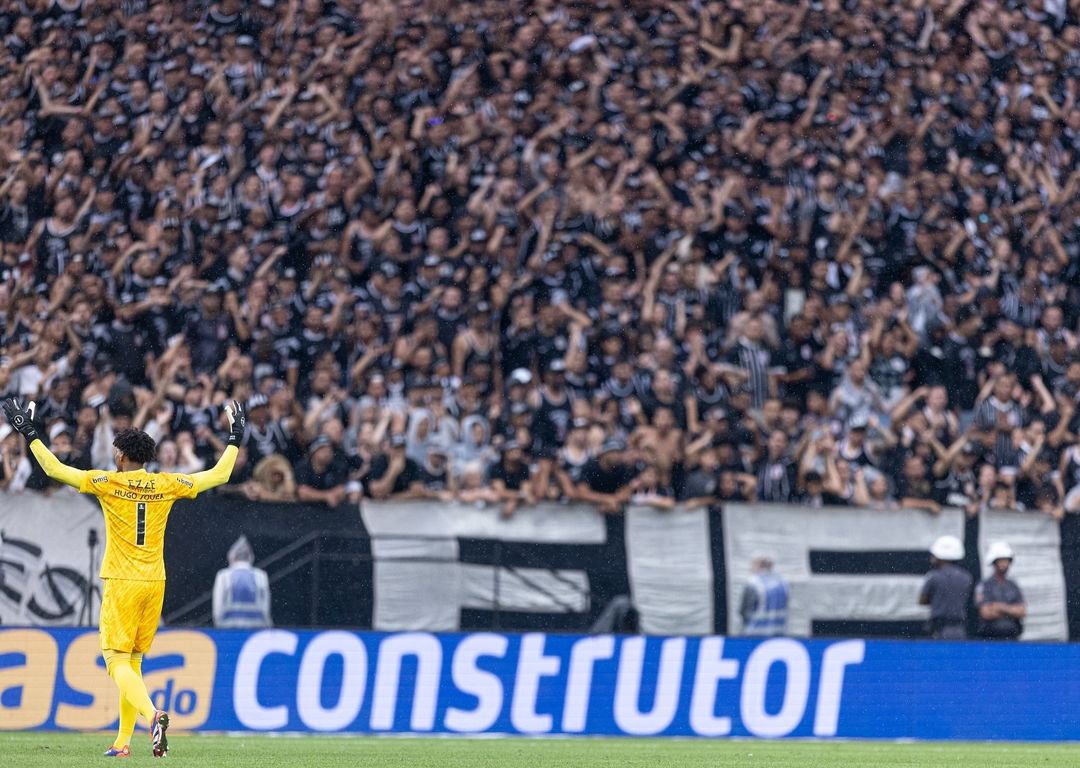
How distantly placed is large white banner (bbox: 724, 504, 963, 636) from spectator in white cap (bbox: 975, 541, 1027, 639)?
584mm

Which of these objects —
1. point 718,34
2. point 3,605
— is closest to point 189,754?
point 3,605

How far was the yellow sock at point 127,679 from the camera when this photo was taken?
10.1 m

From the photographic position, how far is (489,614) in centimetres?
1606

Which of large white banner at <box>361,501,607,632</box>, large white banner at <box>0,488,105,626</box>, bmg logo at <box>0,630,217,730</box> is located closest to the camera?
bmg logo at <box>0,630,217,730</box>

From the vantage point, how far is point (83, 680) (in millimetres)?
15086

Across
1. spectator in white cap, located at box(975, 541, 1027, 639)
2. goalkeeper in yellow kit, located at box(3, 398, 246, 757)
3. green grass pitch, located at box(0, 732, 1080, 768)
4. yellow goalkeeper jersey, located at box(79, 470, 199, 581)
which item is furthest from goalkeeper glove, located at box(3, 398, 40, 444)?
spectator in white cap, located at box(975, 541, 1027, 639)

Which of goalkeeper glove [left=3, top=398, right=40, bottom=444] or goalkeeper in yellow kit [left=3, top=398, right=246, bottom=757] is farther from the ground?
goalkeeper glove [left=3, top=398, right=40, bottom=444]

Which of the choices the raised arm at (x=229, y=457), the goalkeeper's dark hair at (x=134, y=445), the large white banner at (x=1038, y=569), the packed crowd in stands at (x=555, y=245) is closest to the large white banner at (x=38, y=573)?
the packed crowd in stands at (x=555, y=245)

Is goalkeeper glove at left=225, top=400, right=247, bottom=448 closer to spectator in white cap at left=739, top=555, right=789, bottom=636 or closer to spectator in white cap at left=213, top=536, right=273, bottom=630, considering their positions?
spectator in white cap at left=213, top=536, right=273, bottom=630

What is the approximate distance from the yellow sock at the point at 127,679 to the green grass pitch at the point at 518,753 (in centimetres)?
90

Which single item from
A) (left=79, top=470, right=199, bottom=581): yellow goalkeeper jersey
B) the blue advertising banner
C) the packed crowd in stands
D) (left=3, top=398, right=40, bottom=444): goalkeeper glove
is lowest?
the blue advertising banner

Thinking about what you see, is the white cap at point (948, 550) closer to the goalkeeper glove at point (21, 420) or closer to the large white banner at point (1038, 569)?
the large white banner at point (1038, 569)

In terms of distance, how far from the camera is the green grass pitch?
11.9 meters

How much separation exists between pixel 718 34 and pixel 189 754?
14.7 m
